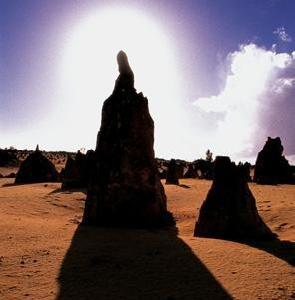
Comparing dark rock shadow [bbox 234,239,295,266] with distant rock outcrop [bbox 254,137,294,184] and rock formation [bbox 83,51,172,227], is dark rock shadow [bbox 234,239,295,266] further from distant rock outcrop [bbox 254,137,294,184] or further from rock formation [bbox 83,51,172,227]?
distant rock outcrop [bbox 254,137,294,184]

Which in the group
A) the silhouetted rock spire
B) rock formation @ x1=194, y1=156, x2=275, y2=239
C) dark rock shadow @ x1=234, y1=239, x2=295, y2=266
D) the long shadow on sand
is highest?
the silhouetted rock spire

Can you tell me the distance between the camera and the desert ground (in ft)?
20.7

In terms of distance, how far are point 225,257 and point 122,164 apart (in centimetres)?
538

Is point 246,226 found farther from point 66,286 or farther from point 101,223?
point 66,286

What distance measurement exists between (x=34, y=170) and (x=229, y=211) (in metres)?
19.1

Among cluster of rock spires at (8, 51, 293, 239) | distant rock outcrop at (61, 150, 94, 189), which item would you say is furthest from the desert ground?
distant rock outcrop at (61, 150, 94, 189)

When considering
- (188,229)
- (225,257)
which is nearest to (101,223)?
(188,229)

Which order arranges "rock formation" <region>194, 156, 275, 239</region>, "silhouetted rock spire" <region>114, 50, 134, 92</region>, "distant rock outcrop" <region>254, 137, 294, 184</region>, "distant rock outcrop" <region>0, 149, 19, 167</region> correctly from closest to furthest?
1. "rock formation" <region>194, 156, 275, 239</region>
2. "silhouetted rock spire" <region>114, 50, 134, 92</region>
3. "distant rock outcrop" <region>254, 137, 294, 184</region>
4. "distant rock outcrop" <region>0, 149, 19, 167</region>

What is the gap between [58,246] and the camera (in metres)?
8.90

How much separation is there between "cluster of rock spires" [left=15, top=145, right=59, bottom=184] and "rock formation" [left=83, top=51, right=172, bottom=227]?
15.1 m

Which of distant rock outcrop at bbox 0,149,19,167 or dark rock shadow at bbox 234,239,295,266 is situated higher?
distant rock outcrop at bbox 0,149,19,167

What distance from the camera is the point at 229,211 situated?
1090 cm

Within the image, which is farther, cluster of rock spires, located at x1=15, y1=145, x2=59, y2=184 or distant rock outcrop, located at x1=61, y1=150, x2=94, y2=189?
cluster of rock spires, located at x1=15, y1=145, x2=59, y2=184

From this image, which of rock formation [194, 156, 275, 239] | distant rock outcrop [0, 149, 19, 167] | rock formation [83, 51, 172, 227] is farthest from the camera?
distant rock outcrop [0, 149, 19, 167]
